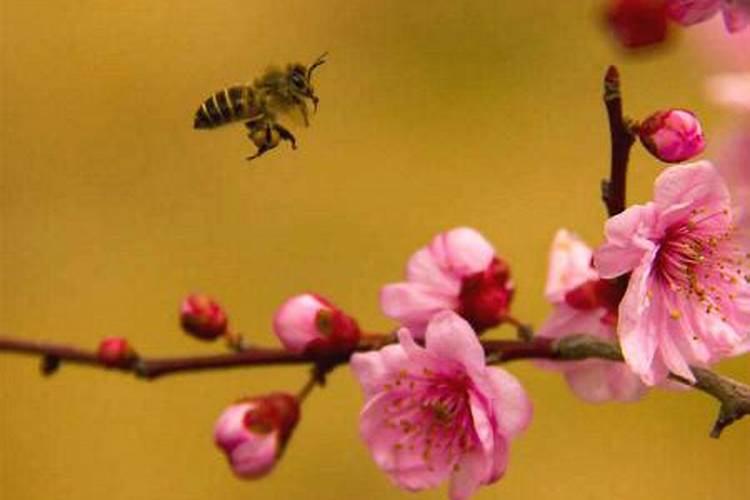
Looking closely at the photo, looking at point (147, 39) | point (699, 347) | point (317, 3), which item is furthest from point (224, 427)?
point (147, 39)

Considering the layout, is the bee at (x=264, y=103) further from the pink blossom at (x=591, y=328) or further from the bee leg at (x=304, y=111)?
the pink blossom at (x=591, y=328)

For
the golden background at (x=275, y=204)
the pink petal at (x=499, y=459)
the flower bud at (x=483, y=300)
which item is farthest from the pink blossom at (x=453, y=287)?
the golden background at (x=275, y=204)

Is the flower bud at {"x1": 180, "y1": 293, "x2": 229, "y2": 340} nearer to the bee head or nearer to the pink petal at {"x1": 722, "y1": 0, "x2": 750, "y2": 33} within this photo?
the bee head

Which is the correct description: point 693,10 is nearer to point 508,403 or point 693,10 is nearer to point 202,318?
point 508,403

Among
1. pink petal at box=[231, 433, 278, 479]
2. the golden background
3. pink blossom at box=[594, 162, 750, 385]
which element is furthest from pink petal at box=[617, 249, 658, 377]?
the golden background

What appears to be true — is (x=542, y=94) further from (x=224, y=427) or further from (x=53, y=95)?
(x=224, y=427)

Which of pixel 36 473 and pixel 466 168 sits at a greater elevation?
pixel 466 168
